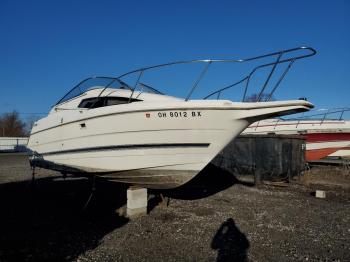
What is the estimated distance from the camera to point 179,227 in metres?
5.60

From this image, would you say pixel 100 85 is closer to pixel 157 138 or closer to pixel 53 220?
pixel 157 138

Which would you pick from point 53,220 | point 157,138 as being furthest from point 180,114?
point 53,220

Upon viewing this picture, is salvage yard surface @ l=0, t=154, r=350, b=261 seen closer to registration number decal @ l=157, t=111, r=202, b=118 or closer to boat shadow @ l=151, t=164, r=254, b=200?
boat shadow @ l=151, t=164, r=254, b=200

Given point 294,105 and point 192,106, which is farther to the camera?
point 192,106

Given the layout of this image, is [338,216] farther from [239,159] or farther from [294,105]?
[239,159]

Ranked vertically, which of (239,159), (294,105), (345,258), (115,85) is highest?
(115,85)

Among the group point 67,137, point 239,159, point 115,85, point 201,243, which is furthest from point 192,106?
point 239,159

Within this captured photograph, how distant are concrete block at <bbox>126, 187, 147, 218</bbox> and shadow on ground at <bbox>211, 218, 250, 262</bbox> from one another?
63.0 inches

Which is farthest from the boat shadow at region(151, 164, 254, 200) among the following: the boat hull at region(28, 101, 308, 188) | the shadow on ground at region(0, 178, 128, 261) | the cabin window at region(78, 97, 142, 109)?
the cabin window at region(78, 97, 142, 109)

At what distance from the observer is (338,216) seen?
6.47 meters

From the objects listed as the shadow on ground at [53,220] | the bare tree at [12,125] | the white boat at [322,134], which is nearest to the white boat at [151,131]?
the shadow on ground at [53,220]

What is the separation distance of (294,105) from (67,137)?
464 centimetres

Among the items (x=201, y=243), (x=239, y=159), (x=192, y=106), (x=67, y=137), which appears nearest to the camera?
(x=201, y=243)

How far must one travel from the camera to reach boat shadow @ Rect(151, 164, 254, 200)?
28.1ft
